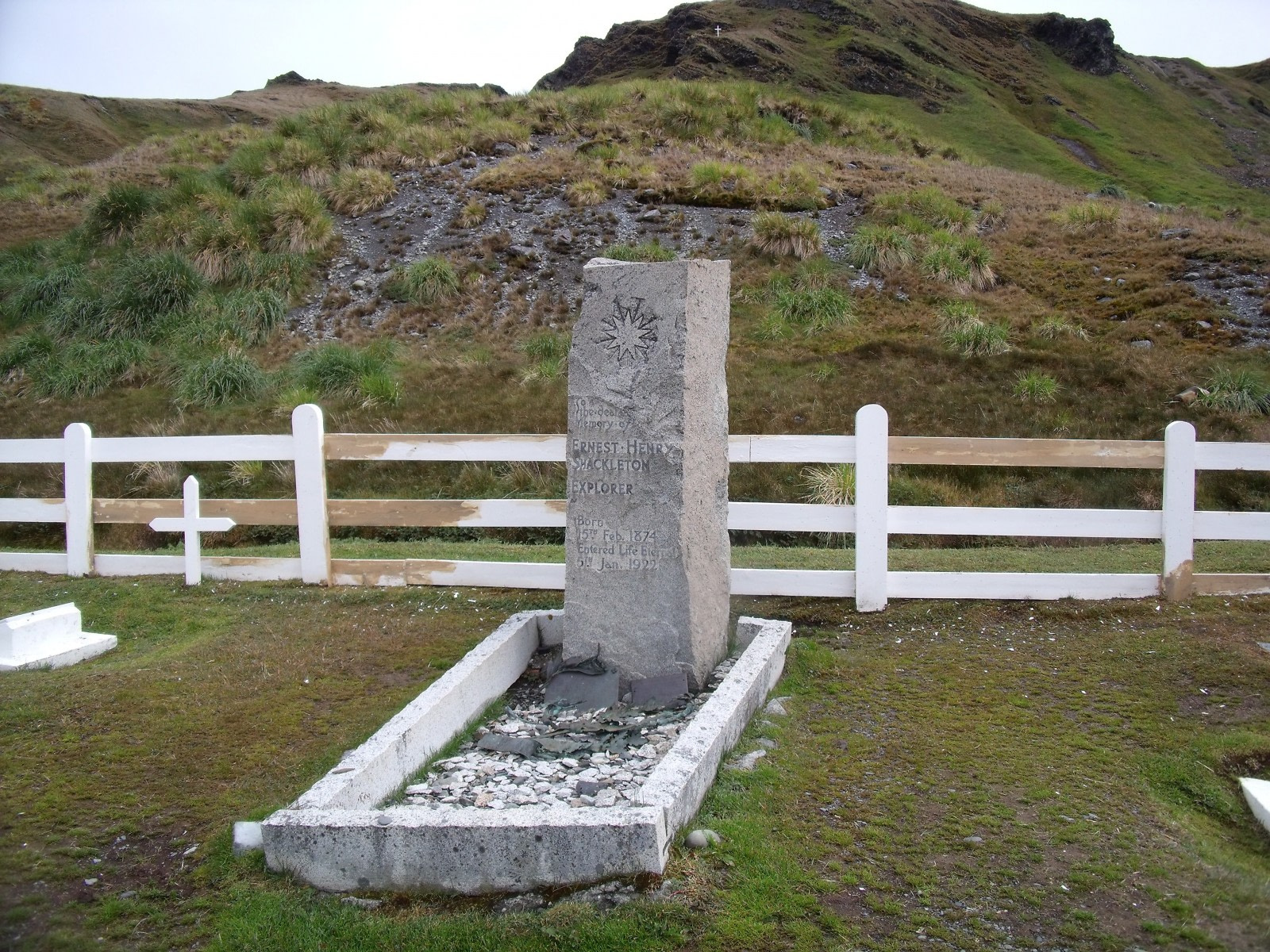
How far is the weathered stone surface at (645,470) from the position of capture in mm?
5895

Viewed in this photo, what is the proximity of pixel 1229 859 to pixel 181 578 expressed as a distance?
8.09 m

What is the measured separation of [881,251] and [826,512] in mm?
11605

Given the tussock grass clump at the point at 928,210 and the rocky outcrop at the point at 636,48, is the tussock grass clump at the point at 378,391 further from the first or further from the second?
the rocky outcrop at the point at 636,48

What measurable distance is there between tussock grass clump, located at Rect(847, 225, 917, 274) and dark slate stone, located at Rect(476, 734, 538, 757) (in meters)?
14.1

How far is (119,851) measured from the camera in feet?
13.6

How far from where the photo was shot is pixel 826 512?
736 centimetres

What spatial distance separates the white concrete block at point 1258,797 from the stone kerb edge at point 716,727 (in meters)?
2.33

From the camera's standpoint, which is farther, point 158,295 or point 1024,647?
point 158,295

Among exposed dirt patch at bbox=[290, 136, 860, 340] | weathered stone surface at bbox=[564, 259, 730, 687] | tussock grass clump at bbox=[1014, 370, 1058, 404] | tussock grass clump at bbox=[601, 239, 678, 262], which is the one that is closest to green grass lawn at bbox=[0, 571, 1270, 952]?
weathered stone surface at bbox=[564, 259, 730, 687]

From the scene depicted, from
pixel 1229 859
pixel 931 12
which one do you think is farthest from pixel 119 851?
pixel 931 12

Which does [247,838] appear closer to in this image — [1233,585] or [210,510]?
[210,510]

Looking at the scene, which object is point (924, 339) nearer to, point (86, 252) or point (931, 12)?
point (86, 252)

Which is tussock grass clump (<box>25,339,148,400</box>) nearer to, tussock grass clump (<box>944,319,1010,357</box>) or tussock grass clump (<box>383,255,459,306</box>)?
tussock grass clump (<box>383,255,459,306</box>)

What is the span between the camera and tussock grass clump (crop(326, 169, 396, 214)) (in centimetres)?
2055
